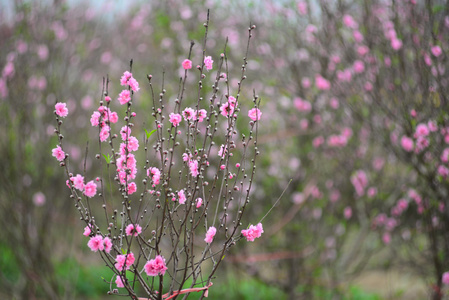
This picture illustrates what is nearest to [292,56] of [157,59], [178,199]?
[157,59]

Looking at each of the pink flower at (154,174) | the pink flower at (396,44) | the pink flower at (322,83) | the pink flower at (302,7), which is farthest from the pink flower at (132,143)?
the pink flower at (302,7)

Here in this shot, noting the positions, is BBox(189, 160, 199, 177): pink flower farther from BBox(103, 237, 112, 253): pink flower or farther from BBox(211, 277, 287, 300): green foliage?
BBox(211, 277, 287, 300): green foliage

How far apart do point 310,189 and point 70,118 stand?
392cm

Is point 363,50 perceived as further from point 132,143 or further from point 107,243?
point 107,243

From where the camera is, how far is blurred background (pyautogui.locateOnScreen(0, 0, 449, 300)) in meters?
3.94

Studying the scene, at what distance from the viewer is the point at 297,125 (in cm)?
604

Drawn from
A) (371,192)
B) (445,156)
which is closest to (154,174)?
(445,156)

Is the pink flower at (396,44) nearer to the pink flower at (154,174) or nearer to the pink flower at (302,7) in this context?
the pink flower at (302,7)

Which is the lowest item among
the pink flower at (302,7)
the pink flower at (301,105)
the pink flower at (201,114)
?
the pink flower at (301,105)

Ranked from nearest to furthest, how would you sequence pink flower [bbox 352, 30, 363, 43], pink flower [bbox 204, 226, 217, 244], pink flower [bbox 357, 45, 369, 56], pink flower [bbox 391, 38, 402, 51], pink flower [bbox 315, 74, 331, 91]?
pink flower [bbox 204, 226, 217, 244], pink flower [bbox 391, 38, 402, 51], pink flower [bbox 357, 45, 369, 56], pink flower [bbox 352, 30, 363, 43], pink flower [bbox 315, 74, 331, 91]

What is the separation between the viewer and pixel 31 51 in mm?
A: 5199

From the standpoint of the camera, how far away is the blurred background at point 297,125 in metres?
3.94

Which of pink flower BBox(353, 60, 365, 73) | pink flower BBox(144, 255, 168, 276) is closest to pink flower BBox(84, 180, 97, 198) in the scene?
pink flower BBox(144, 255, 168, 276)

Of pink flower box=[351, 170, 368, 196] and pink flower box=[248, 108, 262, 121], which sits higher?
pink flower box=[248, 108, 262, 121]
